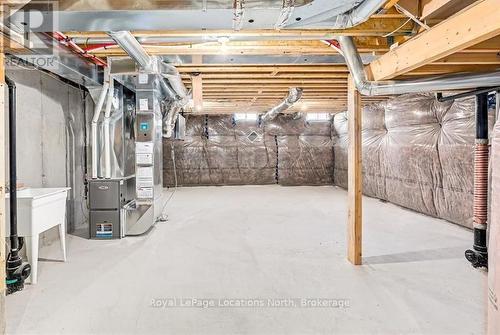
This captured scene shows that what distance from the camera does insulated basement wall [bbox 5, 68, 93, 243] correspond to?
10.00ft

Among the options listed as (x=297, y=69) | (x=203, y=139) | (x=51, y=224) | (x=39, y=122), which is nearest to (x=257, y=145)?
(x=203, y=139)

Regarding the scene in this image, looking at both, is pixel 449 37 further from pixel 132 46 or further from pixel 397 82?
pixel 132 46

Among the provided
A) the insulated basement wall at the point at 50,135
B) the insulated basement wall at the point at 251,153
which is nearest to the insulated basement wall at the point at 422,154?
the insulated basement wall at the point at 251,153

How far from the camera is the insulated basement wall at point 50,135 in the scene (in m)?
3.05

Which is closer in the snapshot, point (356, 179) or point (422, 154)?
point (356, 179)

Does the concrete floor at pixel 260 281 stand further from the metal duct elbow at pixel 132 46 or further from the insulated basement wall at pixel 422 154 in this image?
the metal duct elbow at pixel 132 46

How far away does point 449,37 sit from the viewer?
1.67 meters

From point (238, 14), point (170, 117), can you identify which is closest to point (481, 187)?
point (238, 14)

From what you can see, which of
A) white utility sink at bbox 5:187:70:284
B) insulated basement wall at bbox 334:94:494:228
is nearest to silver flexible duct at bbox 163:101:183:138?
white utility sink at bbox 5:187:70:284

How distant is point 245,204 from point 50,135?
3.27 meters

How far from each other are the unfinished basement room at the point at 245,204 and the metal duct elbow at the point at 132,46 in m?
0.02

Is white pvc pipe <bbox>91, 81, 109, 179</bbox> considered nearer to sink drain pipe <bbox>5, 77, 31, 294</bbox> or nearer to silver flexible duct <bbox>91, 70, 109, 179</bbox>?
silver flexible duct <bbox>91, 70, 109, 179</bbox>

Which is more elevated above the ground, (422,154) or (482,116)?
(482,116)

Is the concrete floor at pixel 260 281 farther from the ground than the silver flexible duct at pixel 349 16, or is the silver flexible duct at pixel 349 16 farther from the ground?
the silver flexible duct at pixel 349 16
